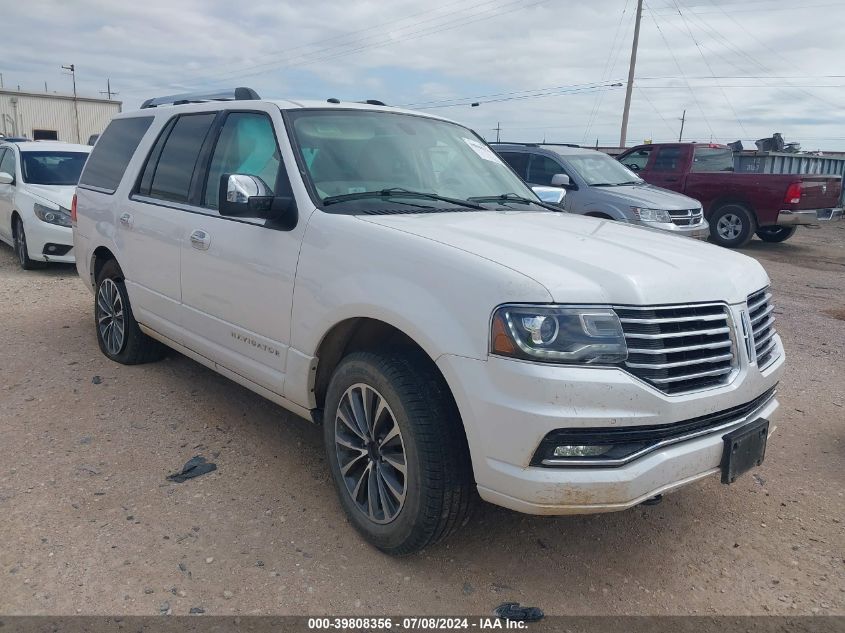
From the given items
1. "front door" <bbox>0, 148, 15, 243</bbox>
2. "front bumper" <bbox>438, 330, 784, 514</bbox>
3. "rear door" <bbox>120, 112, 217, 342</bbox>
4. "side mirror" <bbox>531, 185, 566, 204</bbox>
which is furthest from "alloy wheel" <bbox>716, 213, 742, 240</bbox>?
"front bumper" <bbox>438, 330, 784, 514</bbox>

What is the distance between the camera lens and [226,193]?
332 cm

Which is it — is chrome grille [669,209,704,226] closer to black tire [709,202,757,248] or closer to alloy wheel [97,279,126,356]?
black tire [709,202,757,248]

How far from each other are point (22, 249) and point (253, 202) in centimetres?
733

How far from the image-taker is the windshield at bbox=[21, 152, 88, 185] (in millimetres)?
9617

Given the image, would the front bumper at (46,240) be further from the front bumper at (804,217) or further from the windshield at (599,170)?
the front bumper at (804,217)

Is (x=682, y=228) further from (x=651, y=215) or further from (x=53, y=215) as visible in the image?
(x=53, y=215)

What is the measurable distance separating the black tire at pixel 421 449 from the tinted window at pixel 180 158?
204cm

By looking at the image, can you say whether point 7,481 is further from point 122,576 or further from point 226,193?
point 226,193

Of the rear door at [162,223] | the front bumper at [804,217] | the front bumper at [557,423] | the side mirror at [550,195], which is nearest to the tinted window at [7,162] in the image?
the rear door at [162,223]

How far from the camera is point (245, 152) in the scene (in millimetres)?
3979

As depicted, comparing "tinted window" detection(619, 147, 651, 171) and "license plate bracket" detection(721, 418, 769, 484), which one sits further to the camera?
"tinted window" detection(619, 147, 651, 171)

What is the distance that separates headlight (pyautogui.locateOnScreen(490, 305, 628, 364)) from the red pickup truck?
11.8 m

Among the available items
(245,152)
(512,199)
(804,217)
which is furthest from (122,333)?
(804,217)

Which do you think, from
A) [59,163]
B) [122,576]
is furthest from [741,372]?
[59,163]
